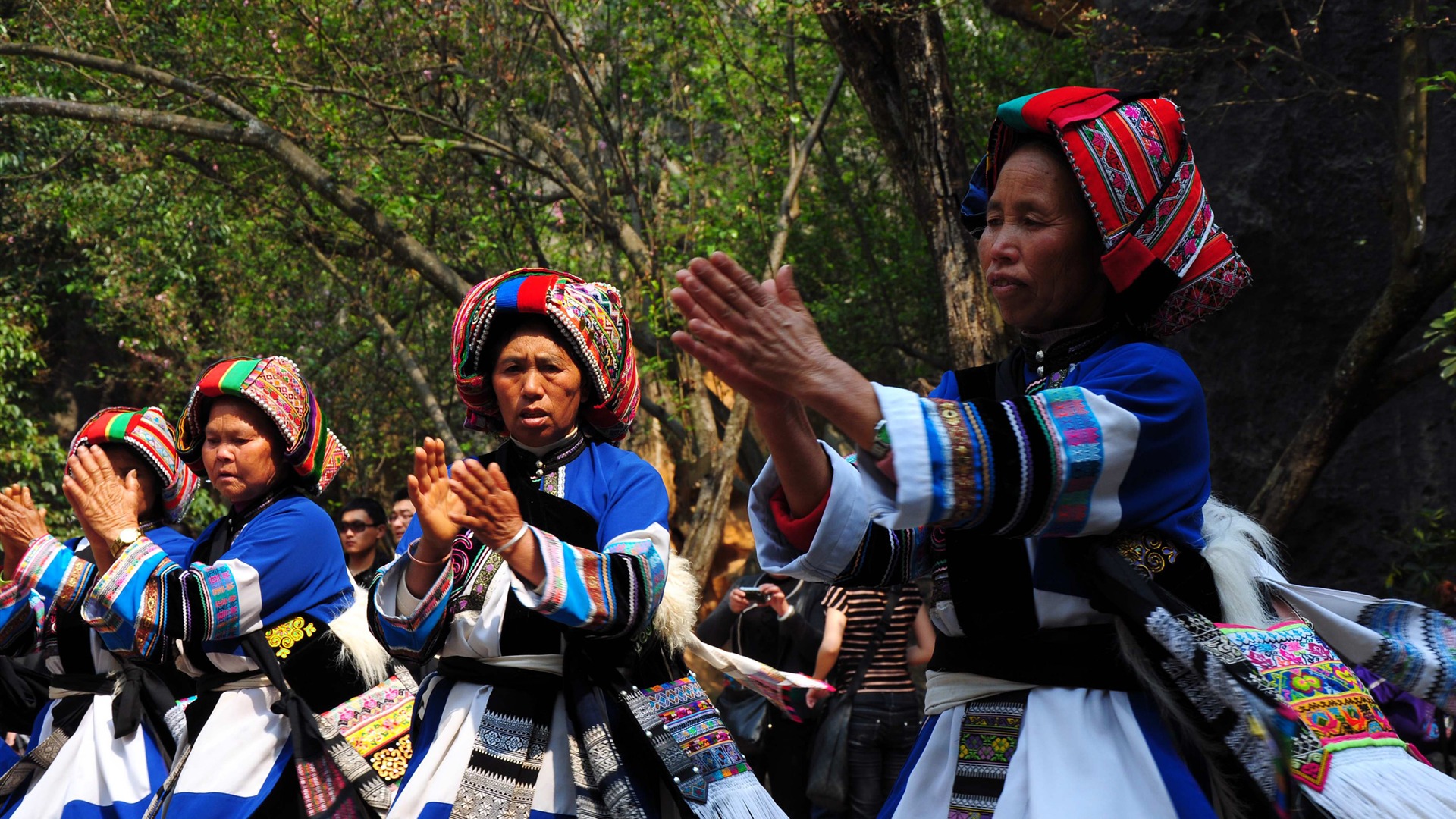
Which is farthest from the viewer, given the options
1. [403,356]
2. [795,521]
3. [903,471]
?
[403,356]

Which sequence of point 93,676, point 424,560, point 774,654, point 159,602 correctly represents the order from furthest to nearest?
point 774,654 < point 93,676 < point 159,602 < point 424,560

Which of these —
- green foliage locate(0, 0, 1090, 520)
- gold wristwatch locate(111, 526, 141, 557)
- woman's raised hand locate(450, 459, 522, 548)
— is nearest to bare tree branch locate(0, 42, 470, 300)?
green foliage locate(0, 0, 1090, 520)

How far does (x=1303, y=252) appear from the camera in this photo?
893 cm

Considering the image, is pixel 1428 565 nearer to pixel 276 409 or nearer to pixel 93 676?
pixel 276 409

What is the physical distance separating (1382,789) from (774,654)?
474 cm

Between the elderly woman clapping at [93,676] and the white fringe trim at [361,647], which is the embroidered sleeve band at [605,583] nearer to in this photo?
the white fringe trim at [361,647]

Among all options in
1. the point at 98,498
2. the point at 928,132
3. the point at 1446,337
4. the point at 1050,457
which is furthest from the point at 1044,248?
the point at 928,132

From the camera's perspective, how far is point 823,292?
540 inches

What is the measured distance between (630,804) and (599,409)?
106 centimetres

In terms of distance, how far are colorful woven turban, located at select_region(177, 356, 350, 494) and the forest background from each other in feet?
12.5

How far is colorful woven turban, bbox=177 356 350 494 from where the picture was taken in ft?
13.7

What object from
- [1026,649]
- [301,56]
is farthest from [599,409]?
[301,56]

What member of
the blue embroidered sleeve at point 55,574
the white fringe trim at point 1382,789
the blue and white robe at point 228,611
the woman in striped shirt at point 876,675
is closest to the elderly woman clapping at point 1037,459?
the white fringe trim at point 1382,789

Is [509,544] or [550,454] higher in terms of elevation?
[550,454]
